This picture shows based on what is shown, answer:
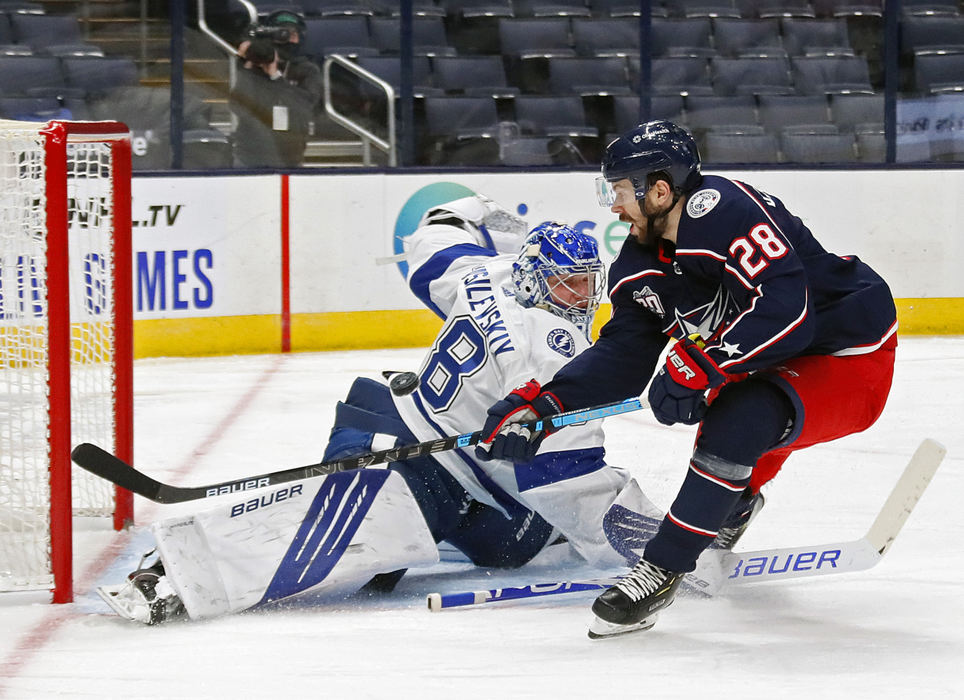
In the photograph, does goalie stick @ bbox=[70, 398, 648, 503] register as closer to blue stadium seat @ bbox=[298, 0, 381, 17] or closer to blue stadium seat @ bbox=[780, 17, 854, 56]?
blue stadium seat @ bbox=[298, 0, 381, 17]

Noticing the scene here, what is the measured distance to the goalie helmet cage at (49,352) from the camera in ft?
8.12

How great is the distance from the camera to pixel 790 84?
6750 millimetres

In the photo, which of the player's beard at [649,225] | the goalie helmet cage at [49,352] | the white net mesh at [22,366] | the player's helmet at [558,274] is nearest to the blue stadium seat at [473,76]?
the goalie helmet cage at [49,352]

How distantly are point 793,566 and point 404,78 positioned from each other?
4.12 metres

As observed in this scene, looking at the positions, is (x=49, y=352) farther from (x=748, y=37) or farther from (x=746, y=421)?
(x=748, y=37)

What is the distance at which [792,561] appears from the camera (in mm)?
2555

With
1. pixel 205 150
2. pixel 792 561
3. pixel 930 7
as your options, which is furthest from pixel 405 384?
pixel 930 7

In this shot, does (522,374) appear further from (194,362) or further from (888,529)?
(194,362)

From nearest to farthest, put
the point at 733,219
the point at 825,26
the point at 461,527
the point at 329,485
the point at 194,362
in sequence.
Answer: the point at 733,219
the point at 329,485
the point at 461,527
the point at 194,362
the point at 825,26

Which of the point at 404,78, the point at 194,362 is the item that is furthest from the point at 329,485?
the point at 404,78

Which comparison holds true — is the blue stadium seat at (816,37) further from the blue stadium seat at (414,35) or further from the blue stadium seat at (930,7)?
the blue stadium seat at (414,35)

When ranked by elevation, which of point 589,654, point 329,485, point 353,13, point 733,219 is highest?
point 353,13

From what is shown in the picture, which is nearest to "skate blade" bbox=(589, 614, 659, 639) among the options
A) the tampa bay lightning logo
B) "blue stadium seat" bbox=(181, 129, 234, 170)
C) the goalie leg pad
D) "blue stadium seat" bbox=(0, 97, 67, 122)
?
the goalie leg pad

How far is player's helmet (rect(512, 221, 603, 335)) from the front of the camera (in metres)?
2.53
